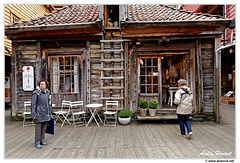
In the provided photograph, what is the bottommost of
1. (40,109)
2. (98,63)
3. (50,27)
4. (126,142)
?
(126,142)

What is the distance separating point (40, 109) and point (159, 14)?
5588 mm

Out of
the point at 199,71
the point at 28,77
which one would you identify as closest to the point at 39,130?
the point at 28,77

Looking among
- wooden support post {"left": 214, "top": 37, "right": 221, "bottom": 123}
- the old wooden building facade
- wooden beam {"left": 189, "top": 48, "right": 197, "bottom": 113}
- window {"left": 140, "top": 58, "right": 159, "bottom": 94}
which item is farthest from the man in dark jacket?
wooden support post {"left": 214, "top": 37, "right": 221, "bottom": 123}

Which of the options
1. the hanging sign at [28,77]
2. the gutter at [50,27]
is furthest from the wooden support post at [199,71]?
the hanging sign at [28,77]

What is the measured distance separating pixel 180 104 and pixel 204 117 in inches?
95.9

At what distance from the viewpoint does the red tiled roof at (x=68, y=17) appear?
548 cm

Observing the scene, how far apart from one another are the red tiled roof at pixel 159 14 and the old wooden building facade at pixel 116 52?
0.04 m

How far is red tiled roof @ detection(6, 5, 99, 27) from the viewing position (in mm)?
5480

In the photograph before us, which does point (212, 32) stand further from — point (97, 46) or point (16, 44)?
point (16, 44)

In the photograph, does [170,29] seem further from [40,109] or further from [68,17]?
[40,109]

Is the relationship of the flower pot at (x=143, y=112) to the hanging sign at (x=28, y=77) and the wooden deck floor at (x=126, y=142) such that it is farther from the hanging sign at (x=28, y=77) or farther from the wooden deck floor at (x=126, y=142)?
the hanging sign at (x=28, y=77)

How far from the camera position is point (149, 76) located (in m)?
6.07

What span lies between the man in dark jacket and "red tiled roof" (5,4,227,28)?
314cm

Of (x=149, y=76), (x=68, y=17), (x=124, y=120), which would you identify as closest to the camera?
(x=124, y=120)
